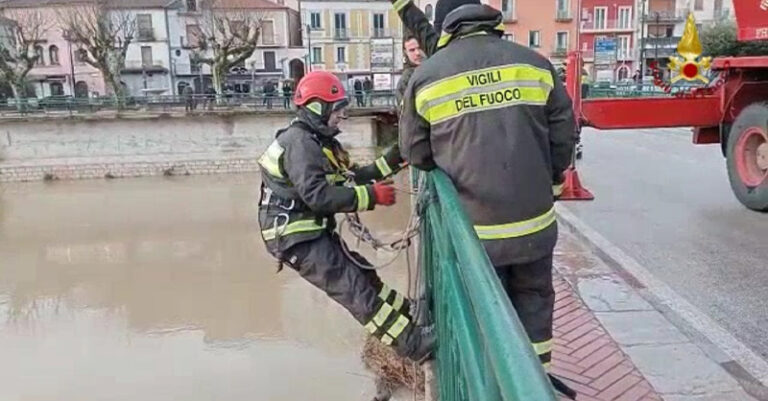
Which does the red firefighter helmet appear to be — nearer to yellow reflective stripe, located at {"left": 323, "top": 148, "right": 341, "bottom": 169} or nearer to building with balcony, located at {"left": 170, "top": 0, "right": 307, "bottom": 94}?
yellow reflective stripe, located at {"left": 323, "top": 148, "right": 341, "bottom": 169}

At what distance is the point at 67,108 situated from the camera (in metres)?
27.2

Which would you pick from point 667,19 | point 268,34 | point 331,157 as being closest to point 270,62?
point 268,34

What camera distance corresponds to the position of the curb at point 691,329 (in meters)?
2.96

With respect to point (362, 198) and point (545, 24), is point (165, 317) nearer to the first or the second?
point (362, 198)

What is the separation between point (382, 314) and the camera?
11.2ft

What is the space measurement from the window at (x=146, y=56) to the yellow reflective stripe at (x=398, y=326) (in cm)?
4304

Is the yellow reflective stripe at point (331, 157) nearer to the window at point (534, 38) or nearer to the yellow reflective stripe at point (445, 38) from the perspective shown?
the yellow reflective stripe at point (445, 38)

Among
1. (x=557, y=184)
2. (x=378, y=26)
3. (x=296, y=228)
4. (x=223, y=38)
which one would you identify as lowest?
(x=296, y=228)

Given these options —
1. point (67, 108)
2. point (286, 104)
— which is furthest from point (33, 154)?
point (286, 104)

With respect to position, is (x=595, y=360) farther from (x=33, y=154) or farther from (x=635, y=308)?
(x=33, y=154)

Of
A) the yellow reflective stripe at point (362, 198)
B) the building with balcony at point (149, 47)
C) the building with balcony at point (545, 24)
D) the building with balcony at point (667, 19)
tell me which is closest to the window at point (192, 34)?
the building with balcony at point (149, 47)

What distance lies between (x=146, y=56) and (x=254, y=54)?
6.39 m

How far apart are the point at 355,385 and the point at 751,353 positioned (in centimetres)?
545

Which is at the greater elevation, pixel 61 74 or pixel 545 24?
pixel 545 24
